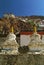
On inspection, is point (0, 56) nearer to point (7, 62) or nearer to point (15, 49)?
point (7, 62)

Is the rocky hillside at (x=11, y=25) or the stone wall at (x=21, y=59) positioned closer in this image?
the stone wall at (x=21, y=59)

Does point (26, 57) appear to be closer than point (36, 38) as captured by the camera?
Yes

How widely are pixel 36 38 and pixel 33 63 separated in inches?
193

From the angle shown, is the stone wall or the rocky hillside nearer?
the stone wall

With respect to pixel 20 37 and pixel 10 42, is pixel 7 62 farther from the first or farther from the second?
pixel 20 37

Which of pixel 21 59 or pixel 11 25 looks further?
pixel 11 25

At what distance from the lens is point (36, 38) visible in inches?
348

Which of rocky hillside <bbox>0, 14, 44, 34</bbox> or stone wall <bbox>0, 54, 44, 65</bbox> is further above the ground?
rocky hillside <bbox>0, 14, 44, 34</bbox>

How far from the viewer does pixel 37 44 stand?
27.6ft

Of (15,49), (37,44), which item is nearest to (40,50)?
(37,44)

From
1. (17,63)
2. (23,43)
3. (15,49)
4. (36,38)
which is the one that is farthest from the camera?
(23,43)

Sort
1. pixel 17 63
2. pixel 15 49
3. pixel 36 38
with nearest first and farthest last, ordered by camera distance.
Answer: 1. pixel 17 63
2. pixel 15 49
3. pixel 36 38

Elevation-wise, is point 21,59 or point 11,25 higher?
point 11,25

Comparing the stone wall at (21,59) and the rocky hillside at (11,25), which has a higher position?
the rocky hillside at (11,25)
